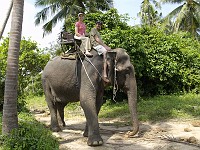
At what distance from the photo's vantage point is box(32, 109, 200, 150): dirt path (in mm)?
5883

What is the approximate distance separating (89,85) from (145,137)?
174 cm

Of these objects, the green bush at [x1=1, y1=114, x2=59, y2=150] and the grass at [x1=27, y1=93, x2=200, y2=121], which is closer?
the green bush at [x1=1, y1=114, x2=59, y2=150]

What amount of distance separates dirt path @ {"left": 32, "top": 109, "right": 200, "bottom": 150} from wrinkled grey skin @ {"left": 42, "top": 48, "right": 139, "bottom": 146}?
0.27 m

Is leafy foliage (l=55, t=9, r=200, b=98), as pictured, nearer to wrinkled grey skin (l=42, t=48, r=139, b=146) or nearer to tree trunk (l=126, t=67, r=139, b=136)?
wrinkled grey skin (l=42, t=48, r=139, b=146)

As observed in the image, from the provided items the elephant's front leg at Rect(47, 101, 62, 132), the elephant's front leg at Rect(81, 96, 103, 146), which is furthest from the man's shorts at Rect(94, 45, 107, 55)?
the elephant's front leg at Rect(47, 101, 62, 132)

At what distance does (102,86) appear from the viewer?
695 centimetres

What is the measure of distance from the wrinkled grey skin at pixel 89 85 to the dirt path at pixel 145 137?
269 millimetres

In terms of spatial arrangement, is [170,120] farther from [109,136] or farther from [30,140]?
[30,140]

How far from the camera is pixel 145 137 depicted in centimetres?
680

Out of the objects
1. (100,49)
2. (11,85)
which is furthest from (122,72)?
(11,85)

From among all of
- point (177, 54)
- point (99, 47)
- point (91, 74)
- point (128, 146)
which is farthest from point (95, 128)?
point (177, 54)

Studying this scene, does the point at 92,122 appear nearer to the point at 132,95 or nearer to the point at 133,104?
the point at 133,104

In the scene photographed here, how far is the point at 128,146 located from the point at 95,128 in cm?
77

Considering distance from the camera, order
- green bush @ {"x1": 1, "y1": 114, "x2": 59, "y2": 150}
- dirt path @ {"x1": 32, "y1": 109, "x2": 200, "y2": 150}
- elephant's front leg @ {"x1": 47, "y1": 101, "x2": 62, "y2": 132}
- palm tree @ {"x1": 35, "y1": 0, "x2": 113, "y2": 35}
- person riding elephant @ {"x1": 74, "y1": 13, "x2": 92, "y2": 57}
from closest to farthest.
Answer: green bush @ {"x1": 1, "y1": 114, "x2": 59, "y2": 150} < dirt path @ {"x1": 32, "y1": 109, "x2": 200, "y2": 150} < person riding elephant @ {"x1": 74, "y1": 13, "x2": 92, "y2": 57} < elephant's front leg @ {"x1": 47, "y1": 101, "x2": 62, "y2": 132} < palm tree @ {"x1": 35, "y1": 0, "x2": 113, "y2": 35}
